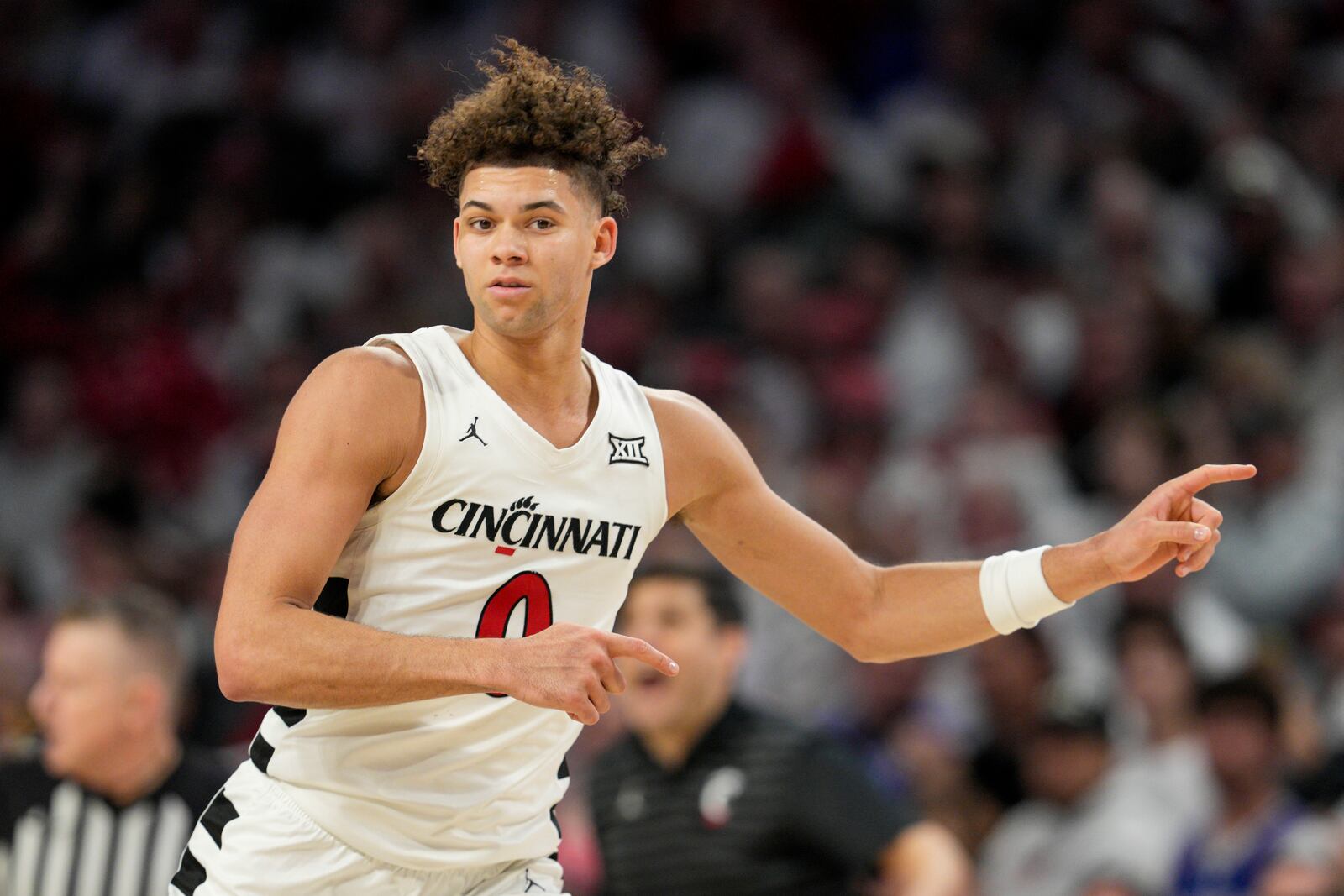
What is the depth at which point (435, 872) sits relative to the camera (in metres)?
3.66

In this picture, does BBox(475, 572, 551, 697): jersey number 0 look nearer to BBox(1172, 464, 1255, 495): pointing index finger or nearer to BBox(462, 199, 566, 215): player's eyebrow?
BBox(462, 199, 566, 215): player's eyebrow

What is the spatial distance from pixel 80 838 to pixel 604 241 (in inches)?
106

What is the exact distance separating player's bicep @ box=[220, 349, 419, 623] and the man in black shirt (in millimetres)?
2161

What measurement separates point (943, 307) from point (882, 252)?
498mm

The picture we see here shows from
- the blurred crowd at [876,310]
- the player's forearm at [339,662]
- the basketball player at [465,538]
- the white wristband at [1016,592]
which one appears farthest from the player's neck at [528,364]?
the blurred crowd at [876,310]

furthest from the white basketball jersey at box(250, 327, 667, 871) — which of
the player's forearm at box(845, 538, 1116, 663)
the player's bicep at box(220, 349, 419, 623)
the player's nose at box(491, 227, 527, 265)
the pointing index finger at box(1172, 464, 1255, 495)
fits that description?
the pointing index finger at box(1172, 464, 1255, 495)

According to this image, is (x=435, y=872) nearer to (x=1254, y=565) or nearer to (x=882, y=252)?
(x=1254, y=565)

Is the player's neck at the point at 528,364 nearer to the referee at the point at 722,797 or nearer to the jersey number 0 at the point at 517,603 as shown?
the jersey number 0 at the point at 517,603

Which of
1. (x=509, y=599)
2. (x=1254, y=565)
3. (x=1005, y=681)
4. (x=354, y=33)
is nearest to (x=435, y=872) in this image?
(x=509, y=599)

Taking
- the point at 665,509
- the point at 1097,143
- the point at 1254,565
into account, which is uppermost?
the point at 1097,143

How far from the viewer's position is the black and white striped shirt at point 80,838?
5.27 meters

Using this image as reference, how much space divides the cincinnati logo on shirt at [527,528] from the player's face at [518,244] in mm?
387

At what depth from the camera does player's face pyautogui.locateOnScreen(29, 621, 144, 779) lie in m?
5.23

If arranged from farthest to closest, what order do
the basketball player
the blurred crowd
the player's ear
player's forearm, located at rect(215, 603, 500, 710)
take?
the blurred crowd
the player's ear
the basketball player
player's forearm, located at rect(215, 603, 500, 710)
